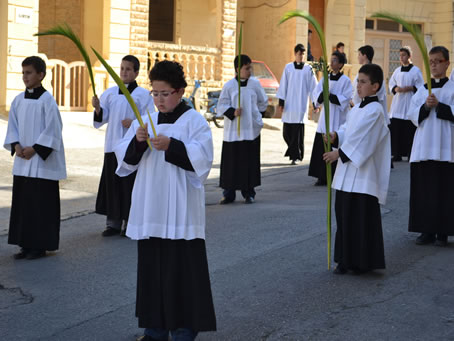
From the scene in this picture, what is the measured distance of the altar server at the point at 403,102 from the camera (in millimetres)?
14602

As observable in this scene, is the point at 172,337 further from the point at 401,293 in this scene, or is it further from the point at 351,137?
the point at 351,137

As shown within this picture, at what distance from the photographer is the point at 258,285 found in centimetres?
622

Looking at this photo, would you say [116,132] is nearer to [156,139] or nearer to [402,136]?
[156,139]

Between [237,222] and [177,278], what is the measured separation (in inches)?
162

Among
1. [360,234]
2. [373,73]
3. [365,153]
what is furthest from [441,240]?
[373,73]

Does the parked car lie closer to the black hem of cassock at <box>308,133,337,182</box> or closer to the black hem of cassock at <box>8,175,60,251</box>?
the black hem of cassock at <box>308,133,337,182</box>

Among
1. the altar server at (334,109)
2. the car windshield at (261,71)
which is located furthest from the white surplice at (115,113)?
the car windshield at (261,71)

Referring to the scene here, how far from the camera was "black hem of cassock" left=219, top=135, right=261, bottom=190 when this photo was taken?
1017cm

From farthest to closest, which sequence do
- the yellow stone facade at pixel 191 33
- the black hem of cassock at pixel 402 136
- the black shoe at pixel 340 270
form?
the yellow stone facade at pixel 191 33 < the black hem of cassock at pixel 402 136 < the black shoe at pixel 340 270

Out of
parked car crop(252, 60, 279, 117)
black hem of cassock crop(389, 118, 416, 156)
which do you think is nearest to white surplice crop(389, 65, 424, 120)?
black hem of cassock crop(389, 118, 416, 156)

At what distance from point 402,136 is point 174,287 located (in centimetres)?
1122

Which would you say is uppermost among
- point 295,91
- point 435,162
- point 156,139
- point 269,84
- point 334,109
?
point 269,84

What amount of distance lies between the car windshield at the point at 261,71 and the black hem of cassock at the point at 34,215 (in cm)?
1611

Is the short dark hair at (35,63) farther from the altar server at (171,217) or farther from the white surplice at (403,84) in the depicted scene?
the white surplice at (403,84)
